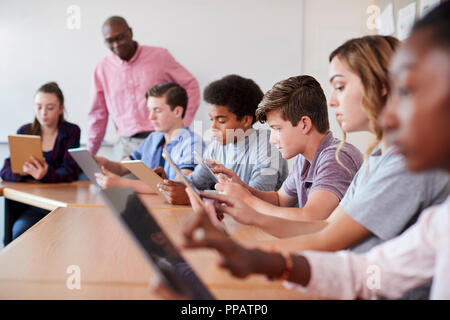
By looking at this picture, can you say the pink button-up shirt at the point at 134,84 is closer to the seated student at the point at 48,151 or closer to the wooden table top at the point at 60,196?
the seated student at the point at 48,151

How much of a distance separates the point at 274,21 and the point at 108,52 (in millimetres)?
1314

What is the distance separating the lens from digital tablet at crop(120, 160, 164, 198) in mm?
1690

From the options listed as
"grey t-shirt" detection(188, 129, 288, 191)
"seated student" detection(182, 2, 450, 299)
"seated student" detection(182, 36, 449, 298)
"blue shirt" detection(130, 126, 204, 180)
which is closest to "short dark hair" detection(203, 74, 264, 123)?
"grey t-shirt" detection(188, 129, 288, 191)

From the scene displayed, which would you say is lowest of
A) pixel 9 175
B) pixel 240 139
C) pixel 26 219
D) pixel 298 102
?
pixel 26 219

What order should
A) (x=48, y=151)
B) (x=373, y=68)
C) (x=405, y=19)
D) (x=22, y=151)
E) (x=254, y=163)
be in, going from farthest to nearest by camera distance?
1. (x=48, y=151)
2. (x=22, y=151)
3. (x=405, y=19)
4. (x=254, y=163)
5. (x=373, y=68)

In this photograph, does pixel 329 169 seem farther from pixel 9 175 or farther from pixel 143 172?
pixel 9 175

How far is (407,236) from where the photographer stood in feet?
2.07

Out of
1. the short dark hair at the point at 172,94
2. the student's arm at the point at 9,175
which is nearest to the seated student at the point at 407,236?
the short dark hair at the point at 172,94

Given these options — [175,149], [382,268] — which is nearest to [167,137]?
[175,149]

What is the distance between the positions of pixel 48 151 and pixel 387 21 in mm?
2128

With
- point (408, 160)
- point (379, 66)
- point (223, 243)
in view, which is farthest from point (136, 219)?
point (379, 66)
